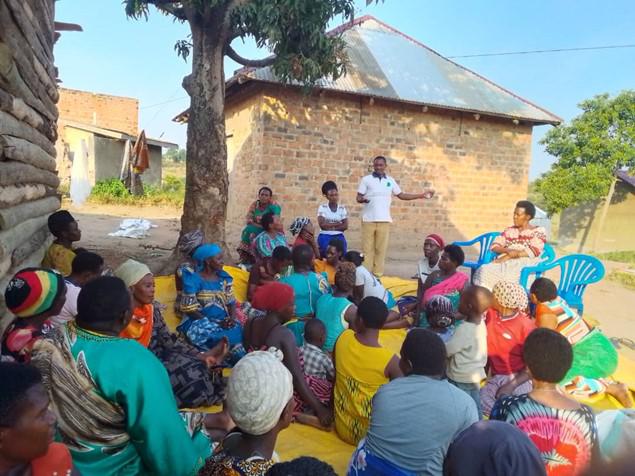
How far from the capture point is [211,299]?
184 inches

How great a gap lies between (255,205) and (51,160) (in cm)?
261

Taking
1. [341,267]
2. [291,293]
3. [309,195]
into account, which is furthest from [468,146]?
[291,293]

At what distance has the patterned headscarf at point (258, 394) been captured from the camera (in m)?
1.73

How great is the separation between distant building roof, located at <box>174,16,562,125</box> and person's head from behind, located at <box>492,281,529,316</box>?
7414 mm

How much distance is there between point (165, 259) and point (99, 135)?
13.9m

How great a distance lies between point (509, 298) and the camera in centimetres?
367

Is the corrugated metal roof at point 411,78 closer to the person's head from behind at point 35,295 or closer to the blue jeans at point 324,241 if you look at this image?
the blue jeans at point 324,241

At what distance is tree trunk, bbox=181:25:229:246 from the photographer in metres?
7.24

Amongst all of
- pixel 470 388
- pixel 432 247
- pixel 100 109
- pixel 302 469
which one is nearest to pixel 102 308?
pixel 302 469

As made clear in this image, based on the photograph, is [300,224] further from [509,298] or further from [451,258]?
[509,298]

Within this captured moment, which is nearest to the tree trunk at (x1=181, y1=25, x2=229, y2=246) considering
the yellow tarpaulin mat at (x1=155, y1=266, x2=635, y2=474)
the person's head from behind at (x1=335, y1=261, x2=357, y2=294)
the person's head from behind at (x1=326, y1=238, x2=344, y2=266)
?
the yellow tarpaulin mat at (x1=155, y1=266, x2=635, y2=474)

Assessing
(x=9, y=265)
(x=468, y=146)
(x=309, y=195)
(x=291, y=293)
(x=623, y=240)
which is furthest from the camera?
(x=623, y=240)

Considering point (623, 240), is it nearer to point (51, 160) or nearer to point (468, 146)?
point (468, 146)

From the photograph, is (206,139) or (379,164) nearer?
(206,139)
